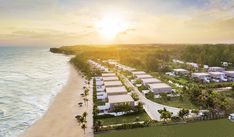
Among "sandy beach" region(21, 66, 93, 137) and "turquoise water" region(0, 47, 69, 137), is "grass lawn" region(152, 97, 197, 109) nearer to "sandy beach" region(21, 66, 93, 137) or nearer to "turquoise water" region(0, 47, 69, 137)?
"sandy beach" region(21, 66, 93, 137)

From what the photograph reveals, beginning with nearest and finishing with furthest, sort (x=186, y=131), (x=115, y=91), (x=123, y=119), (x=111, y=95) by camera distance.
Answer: (x=186, y=131)
(x=123, y=119)
(x=111, y=95)
(x=115, y=91)

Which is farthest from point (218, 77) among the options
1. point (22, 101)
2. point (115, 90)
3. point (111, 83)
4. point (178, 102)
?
point (22, 101)

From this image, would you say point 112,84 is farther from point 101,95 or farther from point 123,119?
point 123,119

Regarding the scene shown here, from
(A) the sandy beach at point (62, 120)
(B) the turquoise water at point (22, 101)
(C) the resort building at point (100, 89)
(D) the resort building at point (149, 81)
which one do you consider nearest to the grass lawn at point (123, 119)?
(A) the sandy beach at point (62, 120)

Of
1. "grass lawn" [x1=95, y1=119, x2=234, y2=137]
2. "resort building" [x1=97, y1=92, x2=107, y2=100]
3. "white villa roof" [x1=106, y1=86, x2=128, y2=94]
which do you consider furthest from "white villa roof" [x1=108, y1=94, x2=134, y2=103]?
"grass lawn" [x1=95, y1=119, x2=234, y2=137]

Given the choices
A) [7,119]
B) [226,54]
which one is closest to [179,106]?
[7,119]
